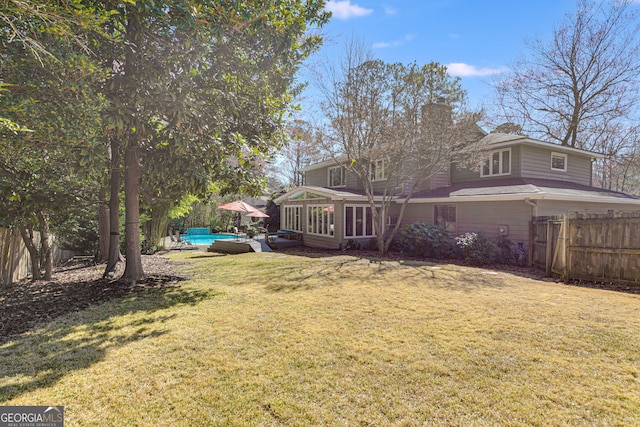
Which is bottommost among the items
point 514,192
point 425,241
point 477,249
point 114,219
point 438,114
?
point 477,249

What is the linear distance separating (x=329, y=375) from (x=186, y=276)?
263 inches

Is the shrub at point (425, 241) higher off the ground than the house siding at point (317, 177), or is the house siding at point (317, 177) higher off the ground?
the house siding at point (317, 177)

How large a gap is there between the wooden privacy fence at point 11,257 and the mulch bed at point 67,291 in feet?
0.86

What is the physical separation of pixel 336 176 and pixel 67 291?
1613 centimetres

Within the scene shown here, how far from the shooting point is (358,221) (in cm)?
1636

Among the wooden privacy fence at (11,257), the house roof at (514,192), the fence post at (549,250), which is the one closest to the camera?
the wooden privacy fence at (11,257)

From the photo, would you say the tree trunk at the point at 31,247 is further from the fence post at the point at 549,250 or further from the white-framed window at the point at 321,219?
the fence post at the point at 549,250

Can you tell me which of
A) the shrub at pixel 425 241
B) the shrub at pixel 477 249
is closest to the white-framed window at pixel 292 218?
the shrub at pixel 425 241

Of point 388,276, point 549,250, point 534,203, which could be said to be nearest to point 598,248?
point 549,250

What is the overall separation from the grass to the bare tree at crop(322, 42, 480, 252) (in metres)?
8.38

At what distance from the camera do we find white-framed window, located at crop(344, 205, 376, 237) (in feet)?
52.3

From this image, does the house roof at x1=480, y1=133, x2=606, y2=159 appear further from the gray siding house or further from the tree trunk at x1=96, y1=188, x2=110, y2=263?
the tree trunk at x1=96, y1=188, x2=110, y2=263

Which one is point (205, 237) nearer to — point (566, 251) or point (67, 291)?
point (67, 291)

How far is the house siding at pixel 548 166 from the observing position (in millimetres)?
14570
